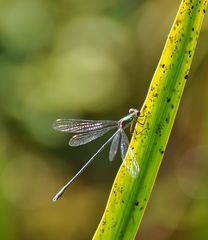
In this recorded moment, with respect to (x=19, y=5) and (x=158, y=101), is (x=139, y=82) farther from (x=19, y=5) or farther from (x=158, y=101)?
(x=158, y=101)

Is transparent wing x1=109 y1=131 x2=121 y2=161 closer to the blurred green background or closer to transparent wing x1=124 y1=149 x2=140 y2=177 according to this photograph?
the blurred green background

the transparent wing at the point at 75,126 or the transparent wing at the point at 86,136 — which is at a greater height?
the transparent wing at the point at 75,126

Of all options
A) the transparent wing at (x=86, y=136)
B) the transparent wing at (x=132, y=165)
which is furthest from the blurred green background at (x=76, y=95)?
the transparent wing at (x=132, y=165)

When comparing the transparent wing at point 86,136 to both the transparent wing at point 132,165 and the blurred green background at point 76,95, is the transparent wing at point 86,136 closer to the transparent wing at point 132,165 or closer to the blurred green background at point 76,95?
the blurred green background at point 76,95

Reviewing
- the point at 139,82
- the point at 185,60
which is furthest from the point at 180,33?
the point at 139,82

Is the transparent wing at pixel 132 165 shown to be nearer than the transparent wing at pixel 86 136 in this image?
Yes
